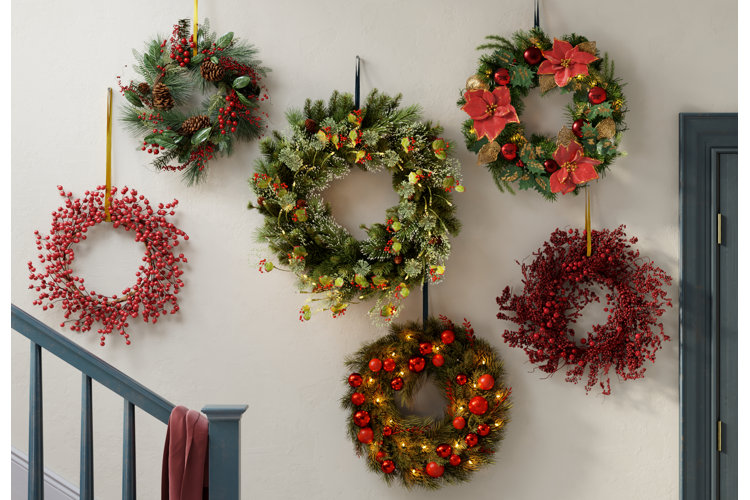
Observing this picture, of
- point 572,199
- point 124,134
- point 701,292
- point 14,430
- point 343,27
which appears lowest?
point 14,430

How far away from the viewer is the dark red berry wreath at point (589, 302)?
2.12 m

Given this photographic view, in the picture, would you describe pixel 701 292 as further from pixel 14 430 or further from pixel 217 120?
pixel 14 430

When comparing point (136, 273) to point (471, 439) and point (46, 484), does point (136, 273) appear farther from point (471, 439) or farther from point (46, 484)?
point (471, 439)

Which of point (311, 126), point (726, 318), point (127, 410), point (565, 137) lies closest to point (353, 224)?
point (311, 126)

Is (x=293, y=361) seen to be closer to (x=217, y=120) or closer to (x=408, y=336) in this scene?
(x=408, y=336)

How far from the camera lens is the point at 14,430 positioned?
7.43 ft

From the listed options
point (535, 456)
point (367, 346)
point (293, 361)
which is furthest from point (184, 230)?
point (535, 456)

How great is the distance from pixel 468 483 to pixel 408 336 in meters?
0.67

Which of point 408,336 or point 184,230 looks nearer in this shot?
point 408,336

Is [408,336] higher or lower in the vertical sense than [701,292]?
lower

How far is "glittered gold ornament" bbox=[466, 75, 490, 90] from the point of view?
211cm

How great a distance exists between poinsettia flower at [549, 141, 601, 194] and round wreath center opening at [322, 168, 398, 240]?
0.64 m

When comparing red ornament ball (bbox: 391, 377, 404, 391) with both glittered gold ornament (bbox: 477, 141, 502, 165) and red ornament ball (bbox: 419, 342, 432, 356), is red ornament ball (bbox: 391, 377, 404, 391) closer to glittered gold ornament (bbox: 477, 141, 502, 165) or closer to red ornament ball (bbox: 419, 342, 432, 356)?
red ornament ball (bbox: 419, 342, 432, 356)

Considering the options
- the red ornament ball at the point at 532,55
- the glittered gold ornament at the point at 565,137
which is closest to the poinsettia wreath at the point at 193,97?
the red ornament ball at the point at 532,55
